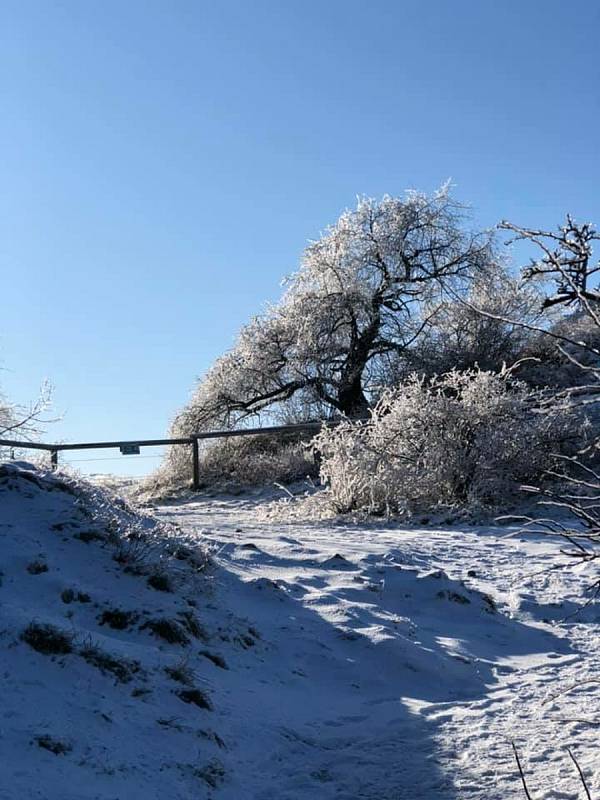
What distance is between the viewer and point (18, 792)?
2924 mm

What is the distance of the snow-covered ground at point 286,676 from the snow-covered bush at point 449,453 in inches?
155

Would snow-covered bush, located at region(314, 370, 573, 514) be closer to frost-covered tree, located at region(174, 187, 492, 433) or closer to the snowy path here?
the snowy path

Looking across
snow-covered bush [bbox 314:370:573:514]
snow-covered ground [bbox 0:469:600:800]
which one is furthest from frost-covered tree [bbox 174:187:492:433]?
snow-covered ground [bbox 0:469:600:800]

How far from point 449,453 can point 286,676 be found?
7.40 meters

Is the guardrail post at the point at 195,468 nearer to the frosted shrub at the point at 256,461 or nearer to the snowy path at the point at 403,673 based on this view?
the frosted shrub at the point at 256,461

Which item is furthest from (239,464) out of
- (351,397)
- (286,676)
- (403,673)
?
(286,676)

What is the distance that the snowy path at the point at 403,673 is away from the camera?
12.4ft

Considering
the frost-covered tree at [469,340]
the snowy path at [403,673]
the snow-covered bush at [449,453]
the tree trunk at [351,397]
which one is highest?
the frost-covered tree at [469,340]

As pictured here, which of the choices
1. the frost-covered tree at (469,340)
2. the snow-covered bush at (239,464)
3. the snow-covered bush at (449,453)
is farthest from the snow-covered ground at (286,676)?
the frost-covered tree at (469,340)

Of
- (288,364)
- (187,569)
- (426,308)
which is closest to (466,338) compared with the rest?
(426,308)

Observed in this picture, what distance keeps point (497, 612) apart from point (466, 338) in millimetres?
13965

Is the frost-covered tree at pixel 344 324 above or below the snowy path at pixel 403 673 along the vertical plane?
above

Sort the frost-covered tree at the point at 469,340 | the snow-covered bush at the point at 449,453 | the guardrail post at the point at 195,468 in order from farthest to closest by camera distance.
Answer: the frost-covered tree at the point at 469,340
the guardrail post at the point at 195,468
the snow-covered bush at the point at 449,453

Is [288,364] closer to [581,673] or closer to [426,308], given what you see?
[426,308]
